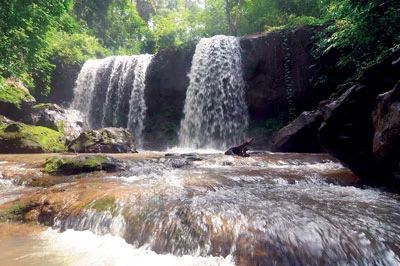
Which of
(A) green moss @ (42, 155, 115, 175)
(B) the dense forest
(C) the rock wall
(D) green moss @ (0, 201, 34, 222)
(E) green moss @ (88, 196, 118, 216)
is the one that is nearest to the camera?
(E) green moss @ (88, 196, 118, 216)

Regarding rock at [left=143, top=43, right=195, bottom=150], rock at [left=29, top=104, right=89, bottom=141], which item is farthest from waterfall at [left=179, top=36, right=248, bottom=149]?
rock at [left=29, top=104, right=89, bottom=141]

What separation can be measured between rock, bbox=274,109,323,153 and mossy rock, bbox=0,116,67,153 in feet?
30.9

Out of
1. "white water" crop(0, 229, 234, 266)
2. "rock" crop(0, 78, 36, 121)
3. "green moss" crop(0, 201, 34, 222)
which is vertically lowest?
"white water" crop(0, 229, 234, 266)

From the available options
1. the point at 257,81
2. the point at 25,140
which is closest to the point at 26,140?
the point at 25,140

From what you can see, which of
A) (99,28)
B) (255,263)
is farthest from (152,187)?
(99,28)

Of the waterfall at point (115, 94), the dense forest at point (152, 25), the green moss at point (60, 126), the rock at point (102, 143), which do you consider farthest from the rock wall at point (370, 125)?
the waterfall at point (115, 94)

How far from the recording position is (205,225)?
262 cm

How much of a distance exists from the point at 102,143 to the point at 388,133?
30.1 feet

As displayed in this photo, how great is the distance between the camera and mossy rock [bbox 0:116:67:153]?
848cm

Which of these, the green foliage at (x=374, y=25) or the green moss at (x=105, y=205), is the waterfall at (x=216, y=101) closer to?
the green foliage at (x=374, y=25)

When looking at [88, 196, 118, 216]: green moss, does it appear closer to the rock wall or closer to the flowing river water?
the flowing river water

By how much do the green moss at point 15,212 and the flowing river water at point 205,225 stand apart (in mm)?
136

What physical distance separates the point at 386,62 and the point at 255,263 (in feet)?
13.3

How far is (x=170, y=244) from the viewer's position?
247cm
